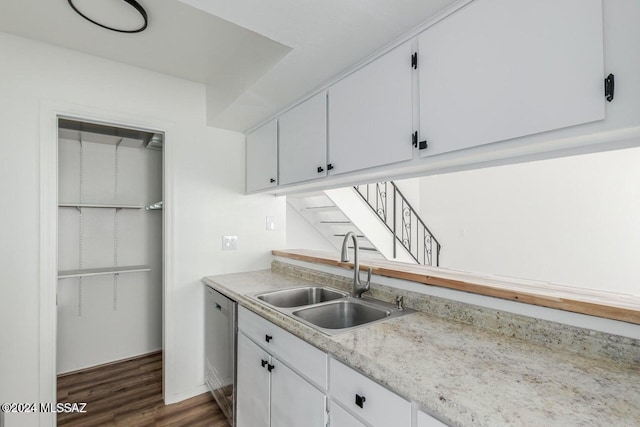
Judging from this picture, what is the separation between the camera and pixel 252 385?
1658 mm

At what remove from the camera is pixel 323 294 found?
1981 mm

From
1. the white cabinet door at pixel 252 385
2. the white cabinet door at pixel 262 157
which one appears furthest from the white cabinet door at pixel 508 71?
the white cabinet door at pixel 252 385

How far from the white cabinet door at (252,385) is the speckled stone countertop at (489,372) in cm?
44

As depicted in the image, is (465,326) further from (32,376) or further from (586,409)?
(32,376)

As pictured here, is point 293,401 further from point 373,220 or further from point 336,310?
point 373,220

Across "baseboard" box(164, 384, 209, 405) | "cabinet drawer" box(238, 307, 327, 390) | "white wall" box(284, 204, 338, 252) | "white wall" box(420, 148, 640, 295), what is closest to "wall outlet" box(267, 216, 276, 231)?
"cabinet drawer" box(238, 307, 327, 390)

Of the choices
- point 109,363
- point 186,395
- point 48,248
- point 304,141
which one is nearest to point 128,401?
point 186,395

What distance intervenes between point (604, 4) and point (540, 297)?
902 millimetres

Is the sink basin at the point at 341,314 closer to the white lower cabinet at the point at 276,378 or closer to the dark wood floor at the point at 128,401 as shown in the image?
the white lower cabinet at the point at 276,378

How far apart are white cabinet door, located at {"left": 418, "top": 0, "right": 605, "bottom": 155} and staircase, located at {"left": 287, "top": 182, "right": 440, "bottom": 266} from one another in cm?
198

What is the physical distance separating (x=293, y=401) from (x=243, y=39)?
2.03 metres

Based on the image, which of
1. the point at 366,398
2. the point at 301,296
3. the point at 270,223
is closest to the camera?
the point at 366,398

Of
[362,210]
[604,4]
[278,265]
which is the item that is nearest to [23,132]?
[278,265]

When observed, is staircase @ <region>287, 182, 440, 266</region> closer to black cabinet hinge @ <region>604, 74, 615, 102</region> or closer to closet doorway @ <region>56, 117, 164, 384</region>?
closet doorway @ <region>56, 117, 164, 384</region>
